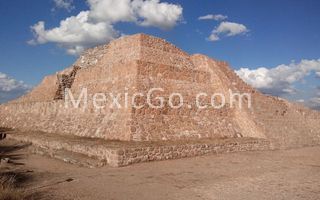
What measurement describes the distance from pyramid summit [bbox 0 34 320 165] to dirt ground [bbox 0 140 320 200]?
219 centimetres

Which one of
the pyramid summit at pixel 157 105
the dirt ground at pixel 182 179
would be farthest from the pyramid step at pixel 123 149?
the pyramid summit at pixel 157 105

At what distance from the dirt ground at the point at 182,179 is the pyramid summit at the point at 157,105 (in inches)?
86.2

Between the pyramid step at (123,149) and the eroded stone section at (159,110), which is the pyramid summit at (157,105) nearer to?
the eroded stone section at (159,110)

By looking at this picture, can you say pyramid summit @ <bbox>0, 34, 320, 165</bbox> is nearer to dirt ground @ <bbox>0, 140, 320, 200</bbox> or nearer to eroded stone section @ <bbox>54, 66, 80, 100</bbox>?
eroded stone section @ <bbox>54, 66, 80, 100</bbox>

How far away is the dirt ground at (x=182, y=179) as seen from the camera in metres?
7.15

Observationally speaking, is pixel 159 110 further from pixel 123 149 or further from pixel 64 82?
pixel 64 82

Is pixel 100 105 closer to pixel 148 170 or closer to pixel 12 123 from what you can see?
pixel 148 170

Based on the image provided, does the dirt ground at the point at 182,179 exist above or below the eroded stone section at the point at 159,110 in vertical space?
below

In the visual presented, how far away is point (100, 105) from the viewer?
14891mm

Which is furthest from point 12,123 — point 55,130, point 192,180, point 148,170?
point 192,180

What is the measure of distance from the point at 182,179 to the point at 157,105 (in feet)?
18.6

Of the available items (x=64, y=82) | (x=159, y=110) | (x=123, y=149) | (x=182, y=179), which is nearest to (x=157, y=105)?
(x=159, y=110)

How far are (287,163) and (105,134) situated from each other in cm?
→ 723

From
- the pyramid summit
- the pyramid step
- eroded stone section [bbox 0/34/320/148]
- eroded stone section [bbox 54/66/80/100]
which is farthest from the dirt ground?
eroded stone section [bbox 54/66/80/100]
